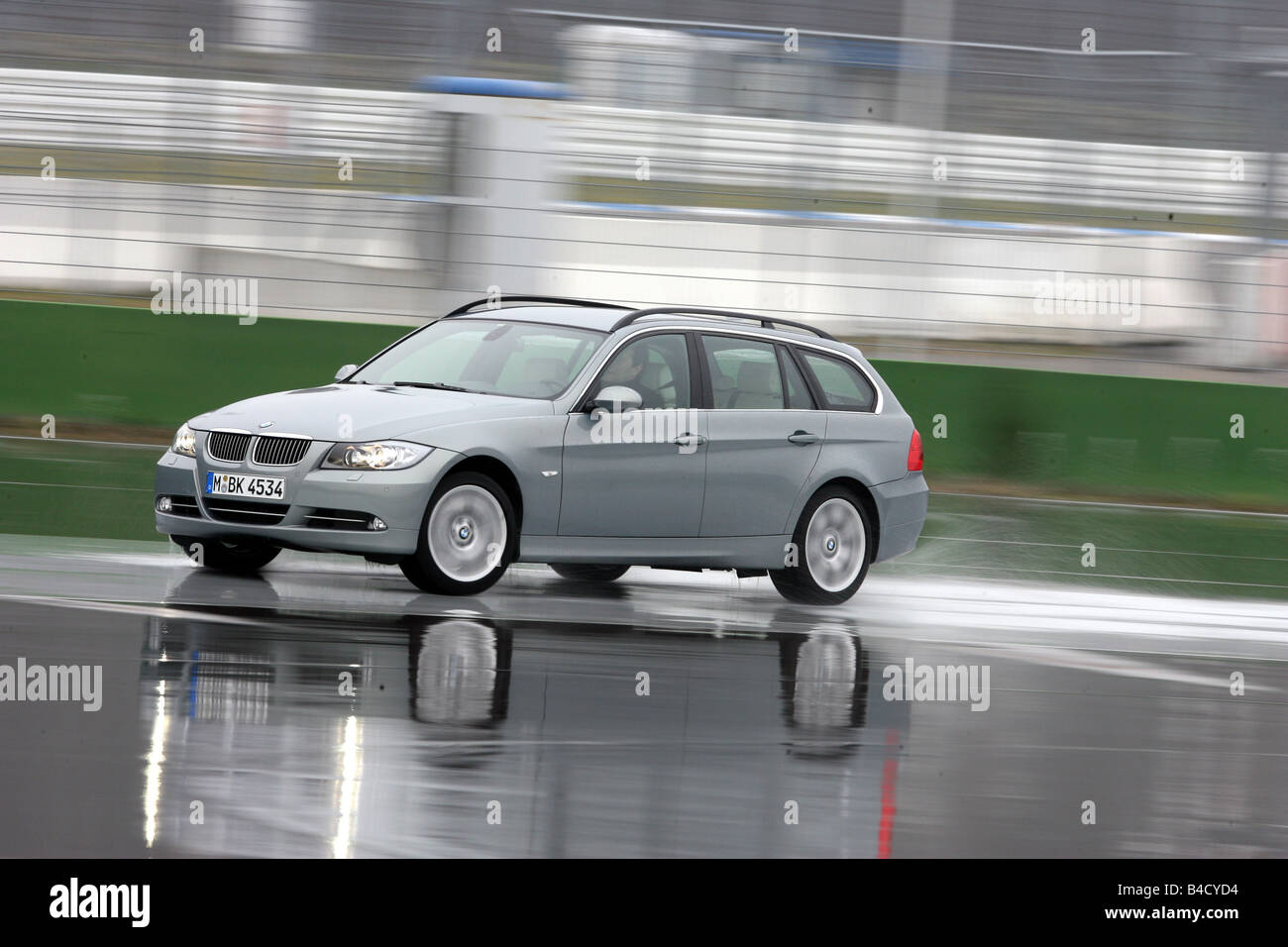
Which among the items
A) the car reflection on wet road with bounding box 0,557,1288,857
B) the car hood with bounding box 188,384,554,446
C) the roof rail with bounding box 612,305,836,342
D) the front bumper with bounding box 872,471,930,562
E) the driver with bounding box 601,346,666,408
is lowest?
the car reflection on wet road with bounding box 0,557,1288,857

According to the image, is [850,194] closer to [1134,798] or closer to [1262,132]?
[1262,132]

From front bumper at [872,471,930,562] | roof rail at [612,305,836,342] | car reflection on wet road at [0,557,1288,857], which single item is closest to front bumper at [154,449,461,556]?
car reflection on wet road at [0,557,1288,857]

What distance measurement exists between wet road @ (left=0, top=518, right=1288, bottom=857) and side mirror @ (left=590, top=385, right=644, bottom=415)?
1.09 meters

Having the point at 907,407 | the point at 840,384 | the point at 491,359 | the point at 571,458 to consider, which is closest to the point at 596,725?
the point at 571,458

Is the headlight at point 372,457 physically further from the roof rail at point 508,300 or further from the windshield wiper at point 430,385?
the roof rail at point 508,300

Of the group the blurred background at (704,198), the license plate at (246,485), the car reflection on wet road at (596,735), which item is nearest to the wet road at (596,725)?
the car reflection on wet road at (596,735)

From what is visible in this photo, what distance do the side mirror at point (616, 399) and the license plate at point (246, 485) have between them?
1.75 meters

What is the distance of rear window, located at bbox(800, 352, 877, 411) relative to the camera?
38.0ft

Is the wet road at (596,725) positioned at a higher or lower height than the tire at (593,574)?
lower

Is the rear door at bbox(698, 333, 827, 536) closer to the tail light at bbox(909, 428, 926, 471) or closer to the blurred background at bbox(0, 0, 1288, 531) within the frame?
the tail light at bbox(909, 428, 926, 471)

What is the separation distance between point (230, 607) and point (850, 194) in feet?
34.0

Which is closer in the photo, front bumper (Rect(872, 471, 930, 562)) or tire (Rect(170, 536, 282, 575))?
tire (Rect(170, 536, 282, 575))

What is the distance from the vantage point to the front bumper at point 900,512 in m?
11.5
